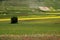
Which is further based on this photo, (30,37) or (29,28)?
(29,28)

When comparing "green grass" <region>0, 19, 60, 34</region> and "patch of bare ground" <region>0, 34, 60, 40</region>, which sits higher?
"patch of bare ground" <region>0, 34, 60, 40</region>

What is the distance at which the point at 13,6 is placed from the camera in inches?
435

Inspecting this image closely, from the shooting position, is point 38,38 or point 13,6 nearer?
point 38,38

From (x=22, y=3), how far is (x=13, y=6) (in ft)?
1.92

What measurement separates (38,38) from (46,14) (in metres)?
4.77

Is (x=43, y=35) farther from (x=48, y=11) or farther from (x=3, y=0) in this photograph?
(x=3, y=0)

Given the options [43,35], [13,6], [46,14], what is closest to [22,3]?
[13,6]

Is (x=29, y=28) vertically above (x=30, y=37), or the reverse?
(x=30, y=37)

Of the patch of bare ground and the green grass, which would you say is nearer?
the patch of bare ground

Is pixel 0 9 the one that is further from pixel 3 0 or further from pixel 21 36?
pixel 21 36

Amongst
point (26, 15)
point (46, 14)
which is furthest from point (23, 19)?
point (46, 14)

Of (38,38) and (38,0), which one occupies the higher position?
(38,0)

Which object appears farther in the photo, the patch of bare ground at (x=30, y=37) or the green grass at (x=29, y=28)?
the green grass at (x=29, y=28)

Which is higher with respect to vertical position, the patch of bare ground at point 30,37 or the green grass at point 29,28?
the patch of bare ground at point 30,37
